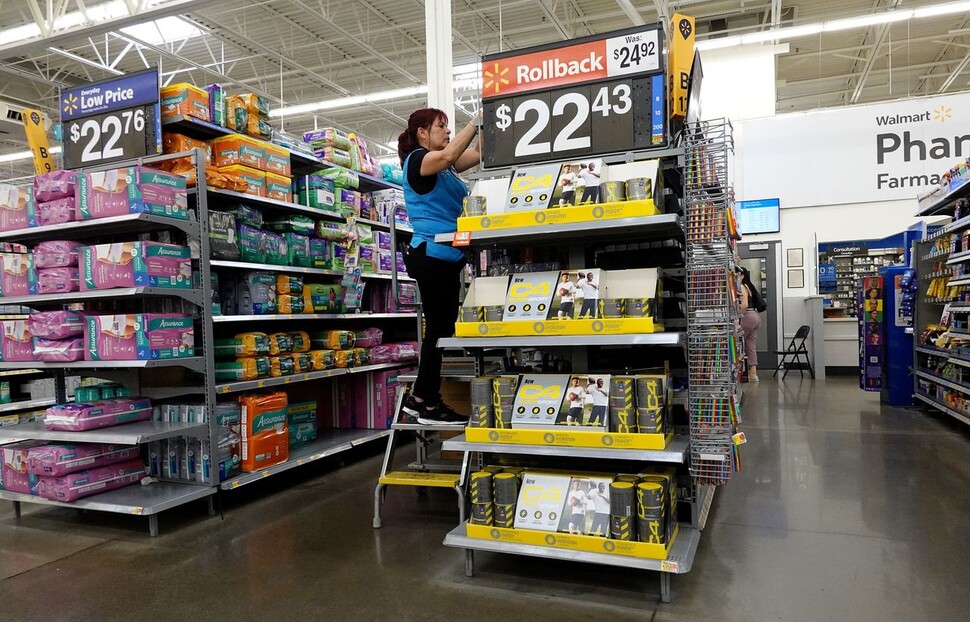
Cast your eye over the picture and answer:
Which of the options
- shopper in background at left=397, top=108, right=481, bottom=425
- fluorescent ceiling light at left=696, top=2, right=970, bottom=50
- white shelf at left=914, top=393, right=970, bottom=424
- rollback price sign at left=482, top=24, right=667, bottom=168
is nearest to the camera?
rollback price sign at left=482, top=24, right=667, bottom=168

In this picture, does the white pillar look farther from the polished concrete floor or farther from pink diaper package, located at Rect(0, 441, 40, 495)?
pink diaper package, located at Rect(0, 441, 40, 495)

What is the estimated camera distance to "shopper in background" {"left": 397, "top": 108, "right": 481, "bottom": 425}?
136 inches

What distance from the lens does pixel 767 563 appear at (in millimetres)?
2859

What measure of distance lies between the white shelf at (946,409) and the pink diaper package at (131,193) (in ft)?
20.6

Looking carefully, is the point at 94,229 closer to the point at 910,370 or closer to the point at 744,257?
the point at 910,370

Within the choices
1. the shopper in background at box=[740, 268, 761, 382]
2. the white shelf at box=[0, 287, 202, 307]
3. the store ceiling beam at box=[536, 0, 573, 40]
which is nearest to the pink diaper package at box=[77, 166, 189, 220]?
the white shelf at box=[0, 287, 202, 307]

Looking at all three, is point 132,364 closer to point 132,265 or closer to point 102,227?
point 132,265

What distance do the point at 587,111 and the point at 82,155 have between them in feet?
11.7

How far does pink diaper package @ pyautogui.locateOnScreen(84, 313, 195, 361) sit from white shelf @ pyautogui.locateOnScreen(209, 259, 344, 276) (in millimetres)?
421

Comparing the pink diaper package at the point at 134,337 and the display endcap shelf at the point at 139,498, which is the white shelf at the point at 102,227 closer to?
the pink diaper package at the point at 134,337

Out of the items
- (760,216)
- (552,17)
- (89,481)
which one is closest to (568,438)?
(89,481)

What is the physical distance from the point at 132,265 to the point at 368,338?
7.22 ft

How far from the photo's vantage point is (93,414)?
3662mm

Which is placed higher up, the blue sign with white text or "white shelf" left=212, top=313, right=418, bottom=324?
the blue sign with white text
